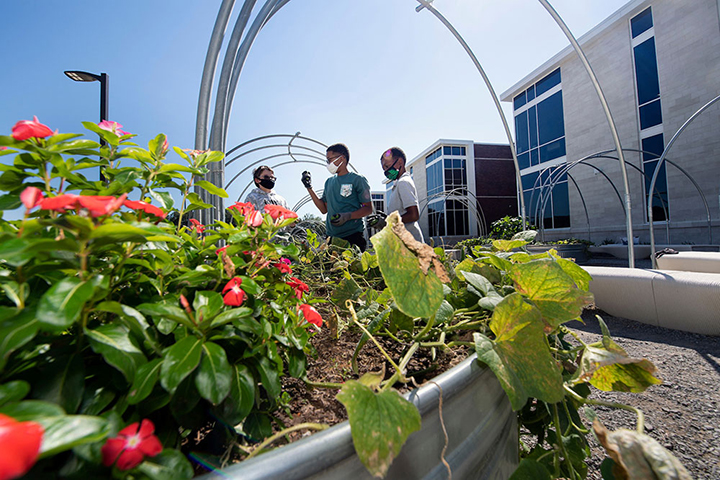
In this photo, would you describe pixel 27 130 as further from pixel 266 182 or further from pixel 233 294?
pixel 266 182

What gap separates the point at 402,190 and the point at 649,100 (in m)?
12.3

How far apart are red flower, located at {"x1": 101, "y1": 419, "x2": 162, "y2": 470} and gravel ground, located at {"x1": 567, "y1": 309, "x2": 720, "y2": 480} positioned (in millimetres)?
1482

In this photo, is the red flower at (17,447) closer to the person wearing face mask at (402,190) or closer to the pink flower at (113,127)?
the pink flower at (113,127)

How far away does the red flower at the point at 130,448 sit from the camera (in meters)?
0.21

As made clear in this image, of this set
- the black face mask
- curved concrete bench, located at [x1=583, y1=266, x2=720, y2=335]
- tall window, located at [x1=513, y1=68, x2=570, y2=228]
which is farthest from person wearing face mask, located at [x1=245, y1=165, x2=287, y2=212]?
tall window, located at [x1=513, y1=68, x2=570, y2=228]

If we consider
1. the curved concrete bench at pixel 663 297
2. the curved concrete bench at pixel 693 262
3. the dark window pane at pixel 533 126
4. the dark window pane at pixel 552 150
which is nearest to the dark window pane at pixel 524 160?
the dark window pane at pixel 533 126

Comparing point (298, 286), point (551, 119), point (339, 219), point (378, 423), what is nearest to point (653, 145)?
point (551, 119)

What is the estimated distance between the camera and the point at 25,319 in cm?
23

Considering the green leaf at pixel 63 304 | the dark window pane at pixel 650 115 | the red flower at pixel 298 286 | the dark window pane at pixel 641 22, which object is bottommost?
the red flower at pixel 298 286

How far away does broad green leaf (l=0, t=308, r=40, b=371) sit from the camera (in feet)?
0.67

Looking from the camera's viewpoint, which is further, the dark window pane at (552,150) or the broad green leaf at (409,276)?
the dark window pane at (552,150)

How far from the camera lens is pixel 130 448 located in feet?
0.72

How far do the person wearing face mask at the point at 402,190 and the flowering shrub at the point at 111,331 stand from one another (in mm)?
2083

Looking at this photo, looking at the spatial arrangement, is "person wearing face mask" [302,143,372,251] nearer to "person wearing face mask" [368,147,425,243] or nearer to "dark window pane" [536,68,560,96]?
"person wearing face mask" [368,147,425,243]
